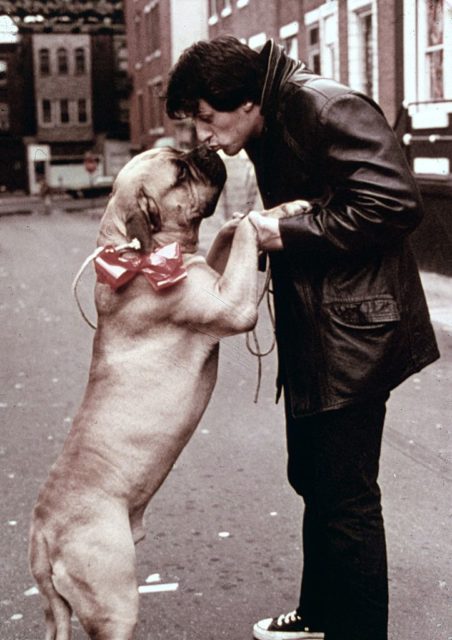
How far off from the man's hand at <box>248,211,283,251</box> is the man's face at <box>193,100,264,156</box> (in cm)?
24

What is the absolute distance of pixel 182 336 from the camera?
300 cm

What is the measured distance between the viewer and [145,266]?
2.91m

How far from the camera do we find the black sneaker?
3480mm

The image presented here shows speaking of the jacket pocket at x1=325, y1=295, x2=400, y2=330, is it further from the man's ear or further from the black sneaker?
the black sneaker

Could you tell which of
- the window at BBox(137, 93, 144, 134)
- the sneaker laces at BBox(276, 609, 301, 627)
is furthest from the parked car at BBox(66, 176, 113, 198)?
the sneaker laces at BBox(276, 609, 301, 627)

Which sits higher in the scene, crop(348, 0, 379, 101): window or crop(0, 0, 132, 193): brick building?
crop(0, 0, 132, 193): brick building

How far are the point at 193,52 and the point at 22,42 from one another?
69.0 m

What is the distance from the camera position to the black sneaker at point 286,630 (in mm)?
3480

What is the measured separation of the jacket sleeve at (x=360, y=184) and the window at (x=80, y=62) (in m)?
68.6

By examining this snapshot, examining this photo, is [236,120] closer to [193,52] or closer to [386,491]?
[193,52]

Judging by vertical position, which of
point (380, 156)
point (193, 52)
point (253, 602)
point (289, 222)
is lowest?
point (253, 602)

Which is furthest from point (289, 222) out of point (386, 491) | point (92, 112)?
point (92, 112)

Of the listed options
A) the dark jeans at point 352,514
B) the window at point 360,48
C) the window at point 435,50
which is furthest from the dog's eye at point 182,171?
the window at point 360,48

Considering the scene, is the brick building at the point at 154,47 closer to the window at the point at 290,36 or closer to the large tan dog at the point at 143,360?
the window at the point at 290,36
